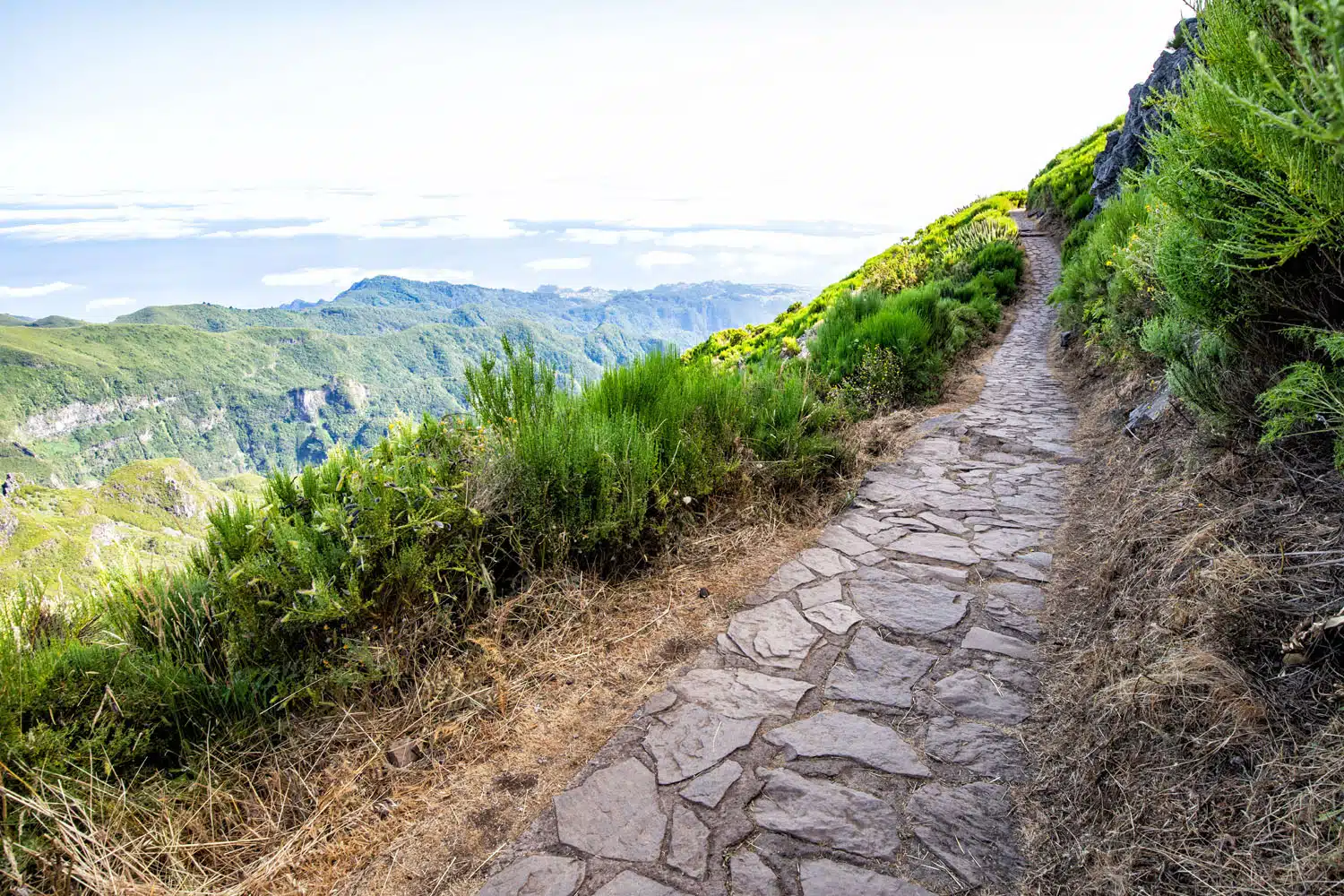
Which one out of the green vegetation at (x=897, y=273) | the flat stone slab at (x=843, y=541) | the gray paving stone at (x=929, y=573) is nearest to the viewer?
the gray paving stone at (x=929, y=573)

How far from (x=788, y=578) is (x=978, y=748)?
1488 mm

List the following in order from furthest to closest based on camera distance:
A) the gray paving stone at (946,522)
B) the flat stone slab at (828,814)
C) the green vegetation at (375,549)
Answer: the gray paving stone at (946,522) < the green vegetation at (375,549) < the flat stone slab at (828,814)

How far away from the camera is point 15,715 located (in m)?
1.96

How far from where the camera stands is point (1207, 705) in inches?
72.6

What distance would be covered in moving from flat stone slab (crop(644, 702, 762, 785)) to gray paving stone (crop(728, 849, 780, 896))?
387mm

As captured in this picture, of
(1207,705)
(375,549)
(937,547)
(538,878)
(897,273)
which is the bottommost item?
(538,878)

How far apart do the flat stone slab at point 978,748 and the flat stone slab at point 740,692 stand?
0.55 metres

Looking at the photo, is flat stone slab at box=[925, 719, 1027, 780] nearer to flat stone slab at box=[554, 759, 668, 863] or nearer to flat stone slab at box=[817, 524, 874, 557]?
flat stone slab at box=[554, 759, 668, 863]

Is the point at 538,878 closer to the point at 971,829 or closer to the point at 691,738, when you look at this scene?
the point at 691,738

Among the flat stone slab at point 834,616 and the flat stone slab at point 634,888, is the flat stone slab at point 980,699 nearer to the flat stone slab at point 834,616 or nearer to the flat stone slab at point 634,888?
the flat stone slab at point 834,616

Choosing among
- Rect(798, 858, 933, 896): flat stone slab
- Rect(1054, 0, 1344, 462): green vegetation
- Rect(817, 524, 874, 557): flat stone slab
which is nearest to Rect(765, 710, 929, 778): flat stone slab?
Rect(798, 858, 933, 896): flat stone slab

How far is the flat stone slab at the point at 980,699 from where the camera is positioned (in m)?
2.55

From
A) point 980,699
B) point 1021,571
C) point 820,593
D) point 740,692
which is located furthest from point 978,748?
point 1021,571

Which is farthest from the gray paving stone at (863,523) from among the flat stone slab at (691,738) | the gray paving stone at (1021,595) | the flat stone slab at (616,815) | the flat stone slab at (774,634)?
the flat stone slab at (616,815)
